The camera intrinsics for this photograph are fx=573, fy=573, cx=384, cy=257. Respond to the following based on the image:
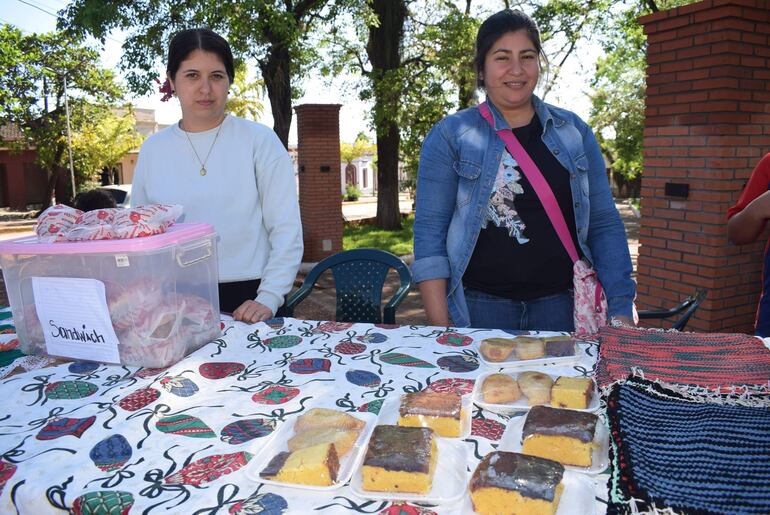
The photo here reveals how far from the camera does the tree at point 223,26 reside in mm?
9211

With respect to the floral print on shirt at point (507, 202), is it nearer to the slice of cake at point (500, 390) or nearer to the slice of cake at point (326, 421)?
the slice of cake at point (500, 390)

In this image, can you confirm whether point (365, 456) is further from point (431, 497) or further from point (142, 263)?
point (142, 263)

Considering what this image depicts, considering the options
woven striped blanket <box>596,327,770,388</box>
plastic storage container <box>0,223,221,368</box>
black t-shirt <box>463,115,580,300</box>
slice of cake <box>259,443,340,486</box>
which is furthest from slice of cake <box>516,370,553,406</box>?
plastic storage container <box>0,223,221,368</box>

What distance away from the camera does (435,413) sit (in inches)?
49.1

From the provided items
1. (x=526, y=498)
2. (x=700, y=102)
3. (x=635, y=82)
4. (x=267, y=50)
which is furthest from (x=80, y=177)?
(x=526, y=498)

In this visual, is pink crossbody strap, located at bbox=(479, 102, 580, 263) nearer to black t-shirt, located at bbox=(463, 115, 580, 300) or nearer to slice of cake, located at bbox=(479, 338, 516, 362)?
black t-shirt, located at bbox=(463, 115, 580, 300)

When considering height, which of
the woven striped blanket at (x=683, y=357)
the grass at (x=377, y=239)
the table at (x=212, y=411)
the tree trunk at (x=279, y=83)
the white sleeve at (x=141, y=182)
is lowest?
the grass at (x=377, y=239)

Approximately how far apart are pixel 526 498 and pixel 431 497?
17 centimetres

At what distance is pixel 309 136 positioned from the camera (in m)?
10.4

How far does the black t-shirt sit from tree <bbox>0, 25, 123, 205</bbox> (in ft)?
80.5

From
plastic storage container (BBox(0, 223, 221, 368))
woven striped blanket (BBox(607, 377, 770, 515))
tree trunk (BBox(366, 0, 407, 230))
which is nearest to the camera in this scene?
woven striped blanket (BBox(607, 377, 770, 515))

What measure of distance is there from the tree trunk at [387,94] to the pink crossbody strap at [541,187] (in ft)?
36.0

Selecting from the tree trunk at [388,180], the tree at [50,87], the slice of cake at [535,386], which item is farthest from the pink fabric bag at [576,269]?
the tree at [50,87]

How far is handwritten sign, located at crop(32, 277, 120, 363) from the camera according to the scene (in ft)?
5.34
